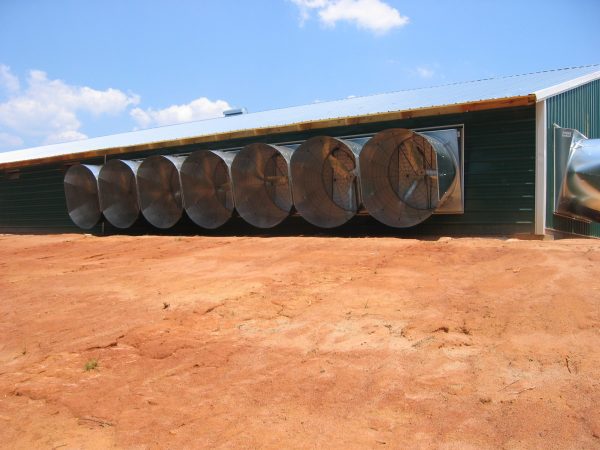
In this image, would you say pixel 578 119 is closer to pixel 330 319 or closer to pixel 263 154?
pixel 263 154

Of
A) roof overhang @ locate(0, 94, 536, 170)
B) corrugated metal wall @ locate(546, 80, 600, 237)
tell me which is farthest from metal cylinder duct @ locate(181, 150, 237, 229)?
corrugated metal wall @ locate(546, 80, 600, 237)

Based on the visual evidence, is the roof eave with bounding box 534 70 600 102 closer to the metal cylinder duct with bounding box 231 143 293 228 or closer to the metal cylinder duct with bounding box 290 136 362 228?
the metal cylinder duct with bounding box 290 136 362 228

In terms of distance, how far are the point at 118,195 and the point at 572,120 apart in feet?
39.0

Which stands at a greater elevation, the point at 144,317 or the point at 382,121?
the point at 382,121

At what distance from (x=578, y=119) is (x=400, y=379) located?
10.6 metres

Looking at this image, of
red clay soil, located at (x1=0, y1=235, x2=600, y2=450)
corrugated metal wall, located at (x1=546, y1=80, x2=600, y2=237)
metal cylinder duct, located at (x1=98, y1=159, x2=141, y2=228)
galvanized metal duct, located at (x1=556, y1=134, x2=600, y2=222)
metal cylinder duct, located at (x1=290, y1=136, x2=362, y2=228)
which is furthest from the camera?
metal cylinder duct, located at (x1=98, y1=159, x2=141, y2=228)

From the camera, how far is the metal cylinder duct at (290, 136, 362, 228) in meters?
11.3

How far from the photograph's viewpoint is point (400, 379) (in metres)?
3.73

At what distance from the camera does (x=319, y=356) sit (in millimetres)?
4273

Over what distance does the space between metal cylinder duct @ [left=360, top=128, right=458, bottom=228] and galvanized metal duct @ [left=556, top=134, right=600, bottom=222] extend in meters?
2.56

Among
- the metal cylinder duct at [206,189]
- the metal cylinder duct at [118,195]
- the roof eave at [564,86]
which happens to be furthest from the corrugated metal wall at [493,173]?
the metal cylinder duct at [118,195]

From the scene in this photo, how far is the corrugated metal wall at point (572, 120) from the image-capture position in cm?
1013

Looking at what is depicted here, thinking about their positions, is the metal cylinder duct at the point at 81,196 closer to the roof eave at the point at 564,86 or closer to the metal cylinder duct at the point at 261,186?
the metal cylinder duct at the point at 261,186

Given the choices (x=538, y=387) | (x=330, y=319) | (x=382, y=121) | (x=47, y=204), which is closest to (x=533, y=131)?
(x=382, y=121)
